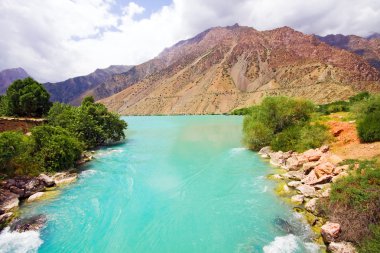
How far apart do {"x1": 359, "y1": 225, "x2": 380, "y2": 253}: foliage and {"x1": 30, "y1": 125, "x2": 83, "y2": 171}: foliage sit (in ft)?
97.9

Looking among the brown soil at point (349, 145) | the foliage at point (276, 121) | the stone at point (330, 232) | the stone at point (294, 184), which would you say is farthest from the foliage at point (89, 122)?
the stone at point (330, 232)

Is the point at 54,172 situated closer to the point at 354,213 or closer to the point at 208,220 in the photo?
the point at 208,220

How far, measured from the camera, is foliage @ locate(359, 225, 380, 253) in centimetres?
1332

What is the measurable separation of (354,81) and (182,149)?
150016mm

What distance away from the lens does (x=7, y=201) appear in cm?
2284

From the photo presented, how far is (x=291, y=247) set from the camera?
15984 mm

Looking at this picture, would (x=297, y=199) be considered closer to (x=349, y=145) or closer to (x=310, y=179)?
(x=310, y=179)

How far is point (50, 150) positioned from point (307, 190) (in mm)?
27324

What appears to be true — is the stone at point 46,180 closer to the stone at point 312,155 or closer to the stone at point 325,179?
the stone at point 325,179

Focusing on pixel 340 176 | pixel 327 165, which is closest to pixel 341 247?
pixel 340 176

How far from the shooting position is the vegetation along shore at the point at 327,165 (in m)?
15.7

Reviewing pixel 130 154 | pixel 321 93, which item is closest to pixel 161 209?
pixel 130 154

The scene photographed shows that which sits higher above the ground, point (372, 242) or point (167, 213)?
point (372, 242)

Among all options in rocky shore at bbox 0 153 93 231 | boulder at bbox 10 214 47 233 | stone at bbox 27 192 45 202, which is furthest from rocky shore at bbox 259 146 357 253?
stone at bbox 27 192 45 202
